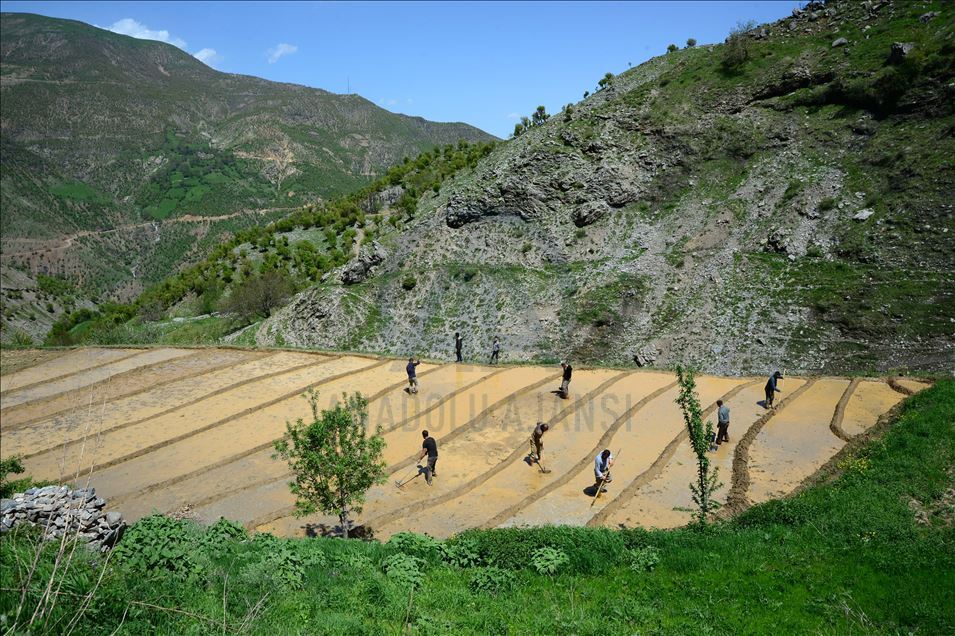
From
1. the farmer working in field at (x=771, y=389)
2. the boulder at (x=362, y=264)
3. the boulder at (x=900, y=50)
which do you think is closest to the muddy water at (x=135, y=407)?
the boulder at (x=362, y=264)

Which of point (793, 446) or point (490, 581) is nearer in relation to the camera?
point (490, 581)

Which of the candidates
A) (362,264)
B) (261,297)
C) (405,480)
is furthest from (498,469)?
(261,297)

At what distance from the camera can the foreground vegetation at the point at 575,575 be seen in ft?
23.5

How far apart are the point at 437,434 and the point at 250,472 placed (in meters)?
6.03

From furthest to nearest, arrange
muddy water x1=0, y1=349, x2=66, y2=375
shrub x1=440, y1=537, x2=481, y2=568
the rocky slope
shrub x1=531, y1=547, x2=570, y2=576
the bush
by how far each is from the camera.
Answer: the rocky slope → muddy water x1=0, y1=349, x2=66, y2=375 → shrub x1=440, y1=537, x2=481, y2=568 → the bush → shrub x1=531, y1=547, x2=570, y2=576

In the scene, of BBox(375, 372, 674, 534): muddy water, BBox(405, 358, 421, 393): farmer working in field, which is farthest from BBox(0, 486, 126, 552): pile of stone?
BBox(405, 358, 421, 393): farmer working in field

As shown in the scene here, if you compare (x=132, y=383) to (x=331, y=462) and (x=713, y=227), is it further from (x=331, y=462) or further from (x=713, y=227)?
(x=713, y=227)

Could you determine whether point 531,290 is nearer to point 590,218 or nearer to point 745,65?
point 590,218

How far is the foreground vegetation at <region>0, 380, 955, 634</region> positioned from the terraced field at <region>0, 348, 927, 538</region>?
8.64 ft

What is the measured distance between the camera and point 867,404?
19.1m

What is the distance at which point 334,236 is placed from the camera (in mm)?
56719

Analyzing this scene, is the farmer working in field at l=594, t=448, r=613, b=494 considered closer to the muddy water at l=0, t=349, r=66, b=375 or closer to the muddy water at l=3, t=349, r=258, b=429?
the muddy water at l=3, t=349, r=258, b=429

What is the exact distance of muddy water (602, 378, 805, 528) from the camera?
1341 cm

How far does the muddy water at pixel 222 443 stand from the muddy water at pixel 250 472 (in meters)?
0.40
